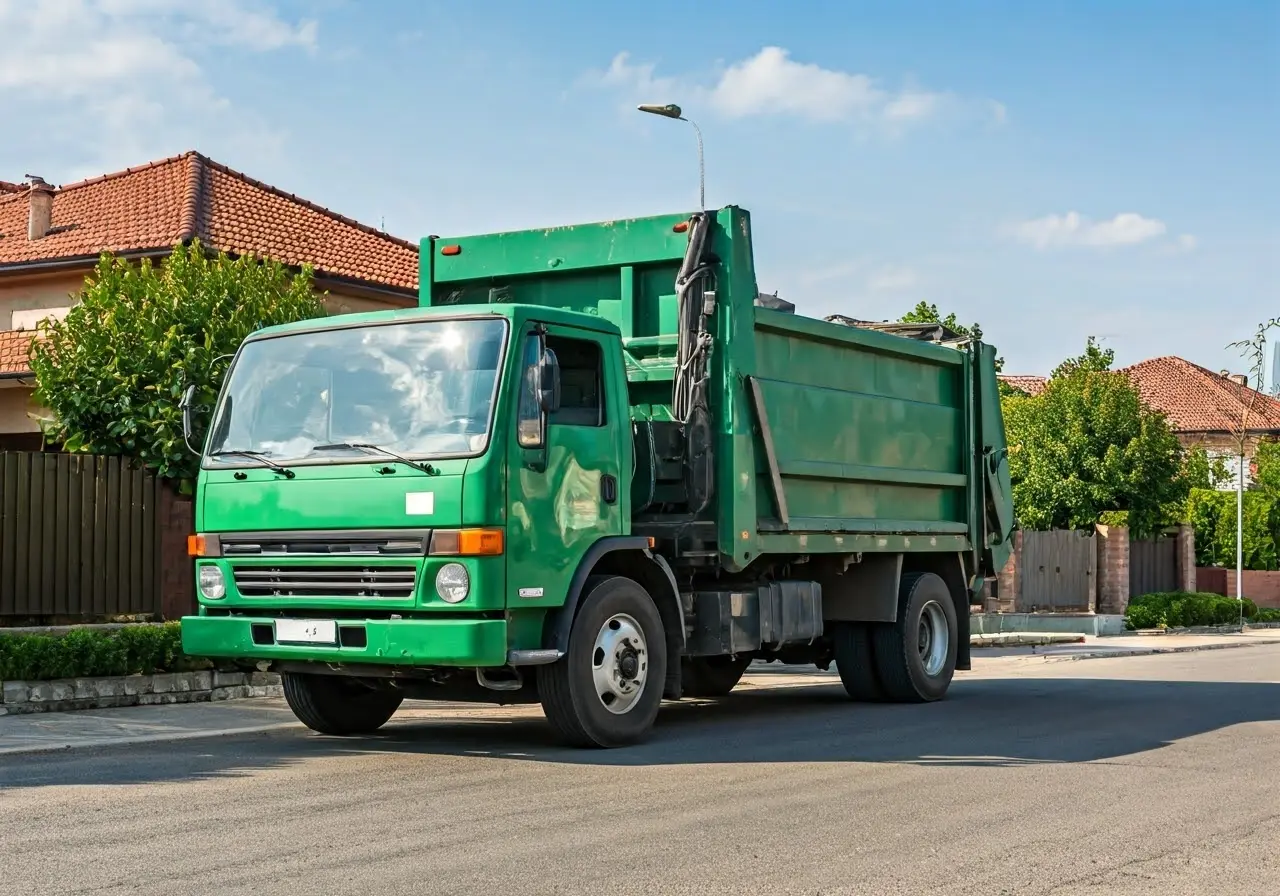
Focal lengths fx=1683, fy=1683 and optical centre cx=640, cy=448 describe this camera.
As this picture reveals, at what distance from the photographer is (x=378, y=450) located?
10000 mm

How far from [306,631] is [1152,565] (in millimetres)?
27236

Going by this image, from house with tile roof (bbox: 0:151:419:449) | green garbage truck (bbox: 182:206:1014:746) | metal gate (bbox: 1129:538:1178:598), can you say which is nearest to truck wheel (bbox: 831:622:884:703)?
green garbage truck (bbox: 182:206:1014:746)

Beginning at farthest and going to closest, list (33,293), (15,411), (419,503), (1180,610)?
(1180,610), (33,293), (15,411), (419,503)

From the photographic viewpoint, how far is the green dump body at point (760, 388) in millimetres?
11617

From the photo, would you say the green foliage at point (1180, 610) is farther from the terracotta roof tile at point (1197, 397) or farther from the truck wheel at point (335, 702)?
the terracotta roof tile at point (1197, 397)

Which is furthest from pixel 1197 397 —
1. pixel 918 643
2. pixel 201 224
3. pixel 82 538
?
pixel 82 538

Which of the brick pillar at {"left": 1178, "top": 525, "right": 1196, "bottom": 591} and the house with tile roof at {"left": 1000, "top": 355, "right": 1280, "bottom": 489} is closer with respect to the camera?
the brick pillar at {"left": 1178, "top": 525, "right": 1196, "bottom": 591}

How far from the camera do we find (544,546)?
32.8 ft

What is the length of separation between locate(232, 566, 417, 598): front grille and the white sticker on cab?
33 cm

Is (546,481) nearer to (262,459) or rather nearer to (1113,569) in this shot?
(262,459)

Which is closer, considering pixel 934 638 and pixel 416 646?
pixel 416 646

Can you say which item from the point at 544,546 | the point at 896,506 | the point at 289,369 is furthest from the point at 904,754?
the point at 289,369

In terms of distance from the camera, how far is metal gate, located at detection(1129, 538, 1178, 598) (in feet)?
110

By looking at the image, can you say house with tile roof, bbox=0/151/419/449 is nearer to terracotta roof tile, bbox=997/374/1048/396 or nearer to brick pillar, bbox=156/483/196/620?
brick pillar, bbox=156/483/196/620
